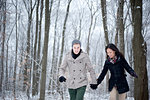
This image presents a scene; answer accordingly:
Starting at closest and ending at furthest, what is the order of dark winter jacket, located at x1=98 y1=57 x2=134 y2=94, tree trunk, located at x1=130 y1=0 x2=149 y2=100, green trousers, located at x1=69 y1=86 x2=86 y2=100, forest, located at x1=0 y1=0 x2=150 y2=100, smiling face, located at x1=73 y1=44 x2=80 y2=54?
green trousers, located at x1=69 y1=86 x2=86 y2=100 < dark winter jacket, located at x1=98 y1=57 x2=134 y2=94 < smiling face, located at x1=73 y1=44 x2=80 y2=54 < tree trunk, located at x1=130 y1=0 x2=149 y2=100 < forest, located at x1=0 y1=0 x2=150 y2=100

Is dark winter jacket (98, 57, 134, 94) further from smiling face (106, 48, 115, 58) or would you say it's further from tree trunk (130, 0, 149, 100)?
tree trunk (130, 0, 149, 100)

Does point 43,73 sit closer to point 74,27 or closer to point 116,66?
point 116,66

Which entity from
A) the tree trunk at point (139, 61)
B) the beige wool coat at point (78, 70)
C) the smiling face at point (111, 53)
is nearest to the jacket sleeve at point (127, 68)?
the smiling face at point (111, 53)

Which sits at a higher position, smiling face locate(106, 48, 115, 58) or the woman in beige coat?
smiling face locate(106, 48, 115, 58)

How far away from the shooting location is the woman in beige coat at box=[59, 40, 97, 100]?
3600 mm

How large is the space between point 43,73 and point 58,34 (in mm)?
14804

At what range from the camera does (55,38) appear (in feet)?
60.6

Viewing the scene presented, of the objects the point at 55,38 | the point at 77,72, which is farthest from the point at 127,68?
the point at 55,38

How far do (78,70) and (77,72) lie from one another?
5 cm

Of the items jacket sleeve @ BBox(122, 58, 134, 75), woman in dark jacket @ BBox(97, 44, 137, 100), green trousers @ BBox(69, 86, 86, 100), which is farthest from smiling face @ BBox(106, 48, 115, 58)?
green trousers @ BBox(69, 86, 86, 100)

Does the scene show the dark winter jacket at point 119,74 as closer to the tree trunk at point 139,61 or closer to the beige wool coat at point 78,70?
the beige wool coat at point 78,70

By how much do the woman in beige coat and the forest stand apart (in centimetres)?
175

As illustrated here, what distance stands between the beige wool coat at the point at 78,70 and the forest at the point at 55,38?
1.73 metres

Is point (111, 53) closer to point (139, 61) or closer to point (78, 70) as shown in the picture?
point (78, 70)
